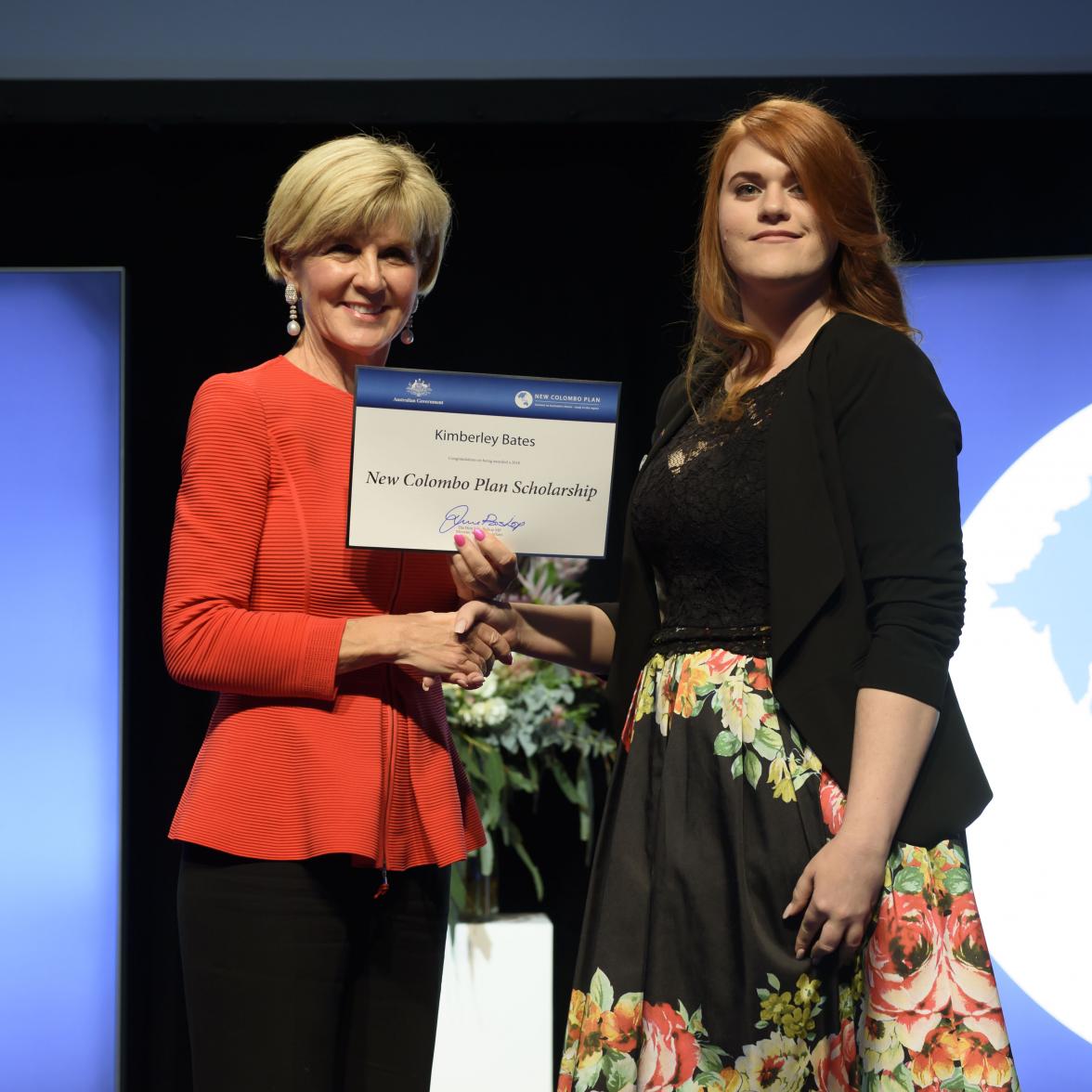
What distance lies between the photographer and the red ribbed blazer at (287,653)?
1547 millimetres

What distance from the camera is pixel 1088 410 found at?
331 centimetres

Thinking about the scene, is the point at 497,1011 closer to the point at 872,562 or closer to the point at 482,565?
the point at 482,565

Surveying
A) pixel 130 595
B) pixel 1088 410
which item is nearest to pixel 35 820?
pixel 130 595

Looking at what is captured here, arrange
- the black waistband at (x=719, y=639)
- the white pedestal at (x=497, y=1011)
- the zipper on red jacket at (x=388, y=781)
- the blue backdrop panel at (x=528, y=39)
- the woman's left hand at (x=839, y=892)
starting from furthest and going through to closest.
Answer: the blue backdrop panel at (x=528, y=39), the white pedestal at (x=497, y=1011), the zipper on red jacket at (x=388, y=781), the black waistband at (x=719, y=639), the woman's left hand at (x=839, y=892)

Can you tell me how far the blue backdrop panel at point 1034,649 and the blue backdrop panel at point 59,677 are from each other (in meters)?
2.08

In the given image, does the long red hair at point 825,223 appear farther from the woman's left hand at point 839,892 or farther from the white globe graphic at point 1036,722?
the white globe graphic at point 1036,722

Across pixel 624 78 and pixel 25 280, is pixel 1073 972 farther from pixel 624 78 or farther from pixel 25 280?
pixel 25 280

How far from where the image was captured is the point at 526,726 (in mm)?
3305

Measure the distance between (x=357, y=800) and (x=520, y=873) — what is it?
7.74 ft

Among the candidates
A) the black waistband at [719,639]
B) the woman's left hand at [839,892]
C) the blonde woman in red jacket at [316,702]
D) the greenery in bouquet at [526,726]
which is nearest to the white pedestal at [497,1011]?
the greenery in bouquet at [526,726]

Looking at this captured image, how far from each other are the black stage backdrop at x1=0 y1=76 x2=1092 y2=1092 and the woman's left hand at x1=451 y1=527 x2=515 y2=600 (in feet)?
6.49

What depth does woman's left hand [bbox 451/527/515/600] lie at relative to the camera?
1617 millimetres

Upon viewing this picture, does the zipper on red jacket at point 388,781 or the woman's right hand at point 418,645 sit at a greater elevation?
the woman's right hand at point 418,645
